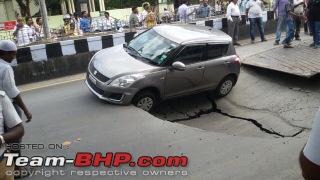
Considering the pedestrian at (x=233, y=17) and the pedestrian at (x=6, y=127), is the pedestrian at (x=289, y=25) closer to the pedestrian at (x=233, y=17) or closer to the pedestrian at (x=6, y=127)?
the pedestrian at (x=233, y=17)

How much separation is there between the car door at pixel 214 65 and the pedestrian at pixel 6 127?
4.79 metres

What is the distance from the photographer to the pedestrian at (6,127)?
99.2 inches

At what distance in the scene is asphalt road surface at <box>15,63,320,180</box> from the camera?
13.8 ft

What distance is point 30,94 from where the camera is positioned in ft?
24.7

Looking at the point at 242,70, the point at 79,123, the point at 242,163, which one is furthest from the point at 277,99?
the point at 79,123

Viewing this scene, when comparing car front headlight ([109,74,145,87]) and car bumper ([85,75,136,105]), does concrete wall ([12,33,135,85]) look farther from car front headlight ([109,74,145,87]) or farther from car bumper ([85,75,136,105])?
car front headlight ([109,74,145,87])

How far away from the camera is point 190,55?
263 inches

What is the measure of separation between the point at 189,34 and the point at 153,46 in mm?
839

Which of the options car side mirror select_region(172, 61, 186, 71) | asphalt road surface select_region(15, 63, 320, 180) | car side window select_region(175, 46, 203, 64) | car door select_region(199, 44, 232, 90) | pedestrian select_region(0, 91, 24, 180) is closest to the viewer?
pedestrian select_region(0, 91, 24, 180)

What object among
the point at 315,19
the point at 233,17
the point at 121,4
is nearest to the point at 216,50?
the point at 315,19

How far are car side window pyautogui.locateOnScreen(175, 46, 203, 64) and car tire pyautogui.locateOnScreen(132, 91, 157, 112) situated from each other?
914 mm

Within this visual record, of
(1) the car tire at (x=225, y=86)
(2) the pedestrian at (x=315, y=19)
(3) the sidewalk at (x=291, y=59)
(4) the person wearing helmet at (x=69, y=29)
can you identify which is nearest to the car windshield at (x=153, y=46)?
(1) the car tire at (x=225, y=86)

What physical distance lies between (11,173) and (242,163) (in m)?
2.87

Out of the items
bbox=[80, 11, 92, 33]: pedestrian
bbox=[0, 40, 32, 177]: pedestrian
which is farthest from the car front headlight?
bbox=[80, 11, 92, 33]: pedestrian
